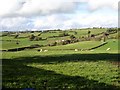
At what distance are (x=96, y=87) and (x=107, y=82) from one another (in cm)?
277

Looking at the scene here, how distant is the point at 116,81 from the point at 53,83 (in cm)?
536

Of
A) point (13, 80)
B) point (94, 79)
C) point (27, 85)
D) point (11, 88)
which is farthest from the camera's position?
point (94, 79)

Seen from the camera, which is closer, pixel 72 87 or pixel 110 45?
pixel 72 87

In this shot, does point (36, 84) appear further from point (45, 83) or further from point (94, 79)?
point (94, 79)

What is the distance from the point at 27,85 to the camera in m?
19.5

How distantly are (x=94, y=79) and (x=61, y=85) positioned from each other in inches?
175

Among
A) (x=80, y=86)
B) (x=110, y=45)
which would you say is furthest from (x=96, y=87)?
(x=110, y=45)

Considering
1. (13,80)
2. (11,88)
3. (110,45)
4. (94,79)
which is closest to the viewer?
(11,88)

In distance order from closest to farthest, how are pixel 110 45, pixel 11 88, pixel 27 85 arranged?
1. pixel 11 88
2. pixel 27 85
3. pixel 110 45

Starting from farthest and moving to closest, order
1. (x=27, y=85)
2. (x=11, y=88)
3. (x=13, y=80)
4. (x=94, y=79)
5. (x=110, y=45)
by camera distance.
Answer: (x=110, y=45), (x=94, y=79), (x=13, y=80), (x=27, y=85), (x=11, y=88)

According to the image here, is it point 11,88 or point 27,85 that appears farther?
point 27,85

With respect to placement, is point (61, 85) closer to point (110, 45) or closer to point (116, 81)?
point (116, 81)

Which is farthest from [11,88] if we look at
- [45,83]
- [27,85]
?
[45,83]

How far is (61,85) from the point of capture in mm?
19969
